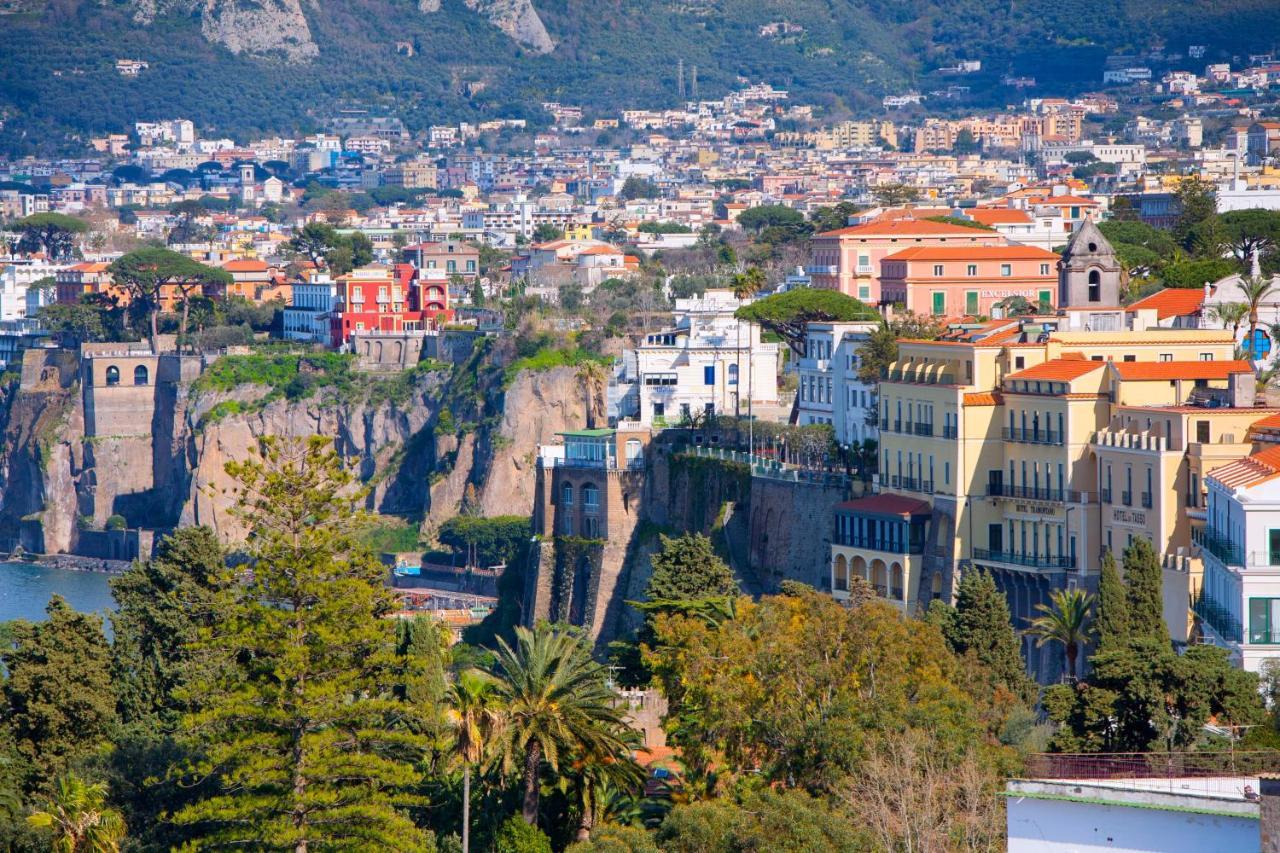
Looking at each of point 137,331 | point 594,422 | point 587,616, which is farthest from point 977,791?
point 137,331

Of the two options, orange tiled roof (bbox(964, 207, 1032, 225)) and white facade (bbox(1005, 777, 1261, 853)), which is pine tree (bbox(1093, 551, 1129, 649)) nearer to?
white facade (bbox(1005, 777, 1261, 853))

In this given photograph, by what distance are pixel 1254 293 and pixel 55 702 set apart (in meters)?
27.7

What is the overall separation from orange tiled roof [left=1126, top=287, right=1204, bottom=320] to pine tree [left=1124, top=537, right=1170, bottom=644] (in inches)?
701

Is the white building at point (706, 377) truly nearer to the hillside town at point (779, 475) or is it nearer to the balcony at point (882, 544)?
the hillside town at point (779, 475)

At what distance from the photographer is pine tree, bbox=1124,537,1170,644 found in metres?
43.6

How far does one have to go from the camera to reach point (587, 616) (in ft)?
234

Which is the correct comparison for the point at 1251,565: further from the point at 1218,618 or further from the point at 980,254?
the point at 980,254

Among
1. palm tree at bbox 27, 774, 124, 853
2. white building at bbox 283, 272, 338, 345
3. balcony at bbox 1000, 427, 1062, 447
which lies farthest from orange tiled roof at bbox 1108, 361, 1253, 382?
white building at bbox 283, 272, 338, 345

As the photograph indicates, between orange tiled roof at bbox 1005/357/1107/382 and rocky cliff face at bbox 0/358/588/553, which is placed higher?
orange tiled roof at bbox 1005/357/1107/382

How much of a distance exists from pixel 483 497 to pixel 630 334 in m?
8.63

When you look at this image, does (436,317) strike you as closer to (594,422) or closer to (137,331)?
(137,331)

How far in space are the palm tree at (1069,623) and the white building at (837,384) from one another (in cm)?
1738

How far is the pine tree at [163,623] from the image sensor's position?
47.6m

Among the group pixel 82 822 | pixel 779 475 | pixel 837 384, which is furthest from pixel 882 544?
pixel 82 822
